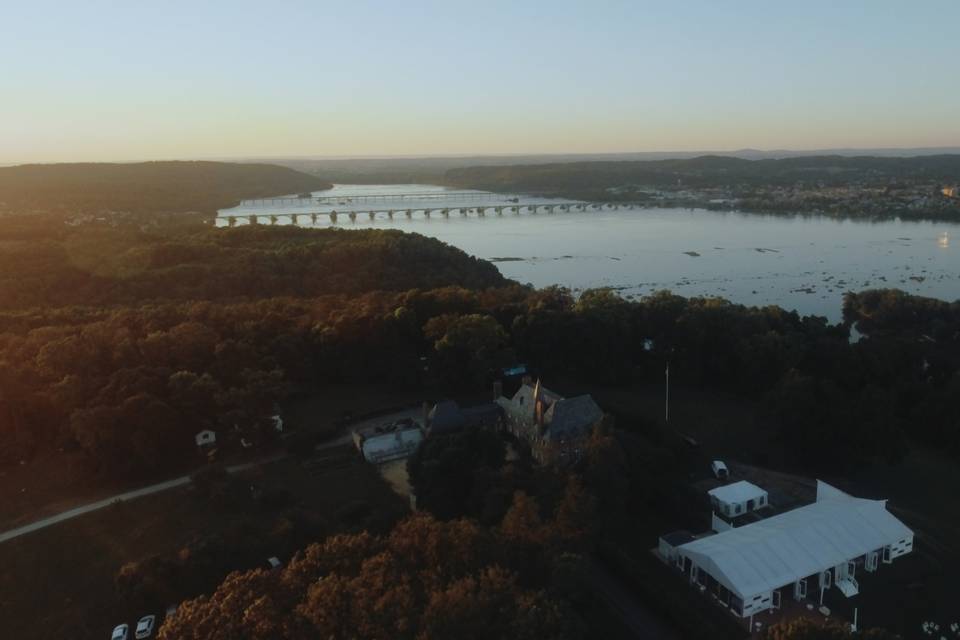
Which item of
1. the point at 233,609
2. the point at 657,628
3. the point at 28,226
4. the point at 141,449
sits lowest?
the point at 657,628

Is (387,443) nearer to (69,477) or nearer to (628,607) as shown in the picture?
(69,477)

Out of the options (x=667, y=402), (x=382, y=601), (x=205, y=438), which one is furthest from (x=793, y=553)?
(x=205, y=438)

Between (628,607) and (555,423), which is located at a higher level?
(555,423)

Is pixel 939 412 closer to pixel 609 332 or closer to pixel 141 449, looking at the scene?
pixel 609 332

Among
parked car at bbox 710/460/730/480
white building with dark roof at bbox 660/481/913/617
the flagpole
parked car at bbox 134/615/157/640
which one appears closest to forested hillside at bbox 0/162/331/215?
the flagpole

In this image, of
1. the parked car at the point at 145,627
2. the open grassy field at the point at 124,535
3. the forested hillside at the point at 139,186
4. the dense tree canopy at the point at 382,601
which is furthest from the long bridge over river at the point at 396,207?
the dense tree canopy at the point at 382,601

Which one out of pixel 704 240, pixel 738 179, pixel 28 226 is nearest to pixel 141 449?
pixel 28 226
